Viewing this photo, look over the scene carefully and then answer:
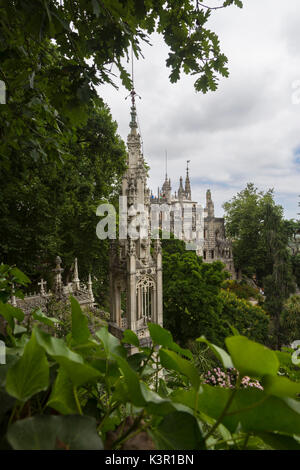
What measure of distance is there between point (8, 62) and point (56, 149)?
755mm

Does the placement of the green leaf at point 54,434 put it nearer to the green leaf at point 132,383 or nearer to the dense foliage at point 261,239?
the green leaf at point 132,383

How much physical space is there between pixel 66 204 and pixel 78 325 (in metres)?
10.9

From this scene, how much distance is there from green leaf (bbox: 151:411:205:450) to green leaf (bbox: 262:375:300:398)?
16cm

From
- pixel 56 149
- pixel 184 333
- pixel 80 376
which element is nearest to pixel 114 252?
pixel 184 333

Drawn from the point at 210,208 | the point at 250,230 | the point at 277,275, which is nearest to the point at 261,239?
the point at 250,230

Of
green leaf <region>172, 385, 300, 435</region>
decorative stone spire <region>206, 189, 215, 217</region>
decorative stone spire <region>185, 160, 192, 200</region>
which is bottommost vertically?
green leaf <region>172, 385, 300, 435</region>

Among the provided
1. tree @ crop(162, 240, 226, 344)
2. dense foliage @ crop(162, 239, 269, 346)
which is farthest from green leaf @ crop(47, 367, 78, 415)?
tree @ crop(162, 240, 226, 344)

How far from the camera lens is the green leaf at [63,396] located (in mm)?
542

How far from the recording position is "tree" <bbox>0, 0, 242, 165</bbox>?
178 cm

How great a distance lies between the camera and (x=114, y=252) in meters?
10.4

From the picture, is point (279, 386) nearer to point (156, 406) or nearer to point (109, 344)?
point (156, 406)

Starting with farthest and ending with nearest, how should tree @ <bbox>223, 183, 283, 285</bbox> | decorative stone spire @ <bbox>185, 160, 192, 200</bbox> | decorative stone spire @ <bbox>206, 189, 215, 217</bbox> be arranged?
decorative stone spire @ <bbox>185, 160, 192, 200</bbox> → decorative stone spire @ <bbox>206, 189, 215, 217</bbox> → tree @ <bbox>223, 183, 283, 285</bbox>

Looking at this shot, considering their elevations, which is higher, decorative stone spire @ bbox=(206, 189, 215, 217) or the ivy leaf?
decorative stone spire @ bbox=(206, 189, 215, 217)

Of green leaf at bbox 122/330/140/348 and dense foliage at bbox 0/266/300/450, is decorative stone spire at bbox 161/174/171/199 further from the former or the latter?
dense foliage at bbox 0/266/300/450
